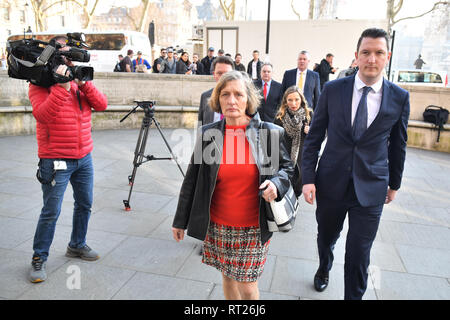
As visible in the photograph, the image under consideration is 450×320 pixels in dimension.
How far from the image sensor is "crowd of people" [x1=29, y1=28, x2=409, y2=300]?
2.31 metres

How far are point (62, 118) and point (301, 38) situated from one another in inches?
627

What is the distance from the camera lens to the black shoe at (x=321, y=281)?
128 inches

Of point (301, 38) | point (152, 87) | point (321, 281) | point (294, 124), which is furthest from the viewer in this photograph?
point (301, 38)

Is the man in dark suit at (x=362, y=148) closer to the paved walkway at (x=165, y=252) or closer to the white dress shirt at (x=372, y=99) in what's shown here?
the white dress shirt at (x=372, y=99)

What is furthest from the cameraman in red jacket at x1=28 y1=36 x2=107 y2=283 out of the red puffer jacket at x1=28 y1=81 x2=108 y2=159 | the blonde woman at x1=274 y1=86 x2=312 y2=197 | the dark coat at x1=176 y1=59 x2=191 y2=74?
the dark coat at x1=176 y1=59 x2=191 y2=74

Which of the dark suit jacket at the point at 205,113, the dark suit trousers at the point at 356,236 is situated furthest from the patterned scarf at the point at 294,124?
the dark suit trousers at the point at 356,236

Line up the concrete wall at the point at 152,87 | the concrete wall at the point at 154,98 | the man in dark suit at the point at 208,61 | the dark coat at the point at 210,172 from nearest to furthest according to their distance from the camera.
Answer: the dark coat at the point at 210,172 → the concrete wall at the point at 154,98 → the concrete wall at the point at 152,87 → the man in dark suit at the point at 208,61

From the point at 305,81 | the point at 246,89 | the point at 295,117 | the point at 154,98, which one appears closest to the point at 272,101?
the point at 295,117

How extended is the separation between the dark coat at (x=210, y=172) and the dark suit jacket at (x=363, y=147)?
545 millimetres

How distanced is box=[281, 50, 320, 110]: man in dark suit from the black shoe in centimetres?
366

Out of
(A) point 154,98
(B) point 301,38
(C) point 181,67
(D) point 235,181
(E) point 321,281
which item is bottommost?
(E) point 321,281

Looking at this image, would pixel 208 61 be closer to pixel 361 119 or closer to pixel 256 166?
pixel 361 119

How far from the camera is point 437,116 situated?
9398mm
